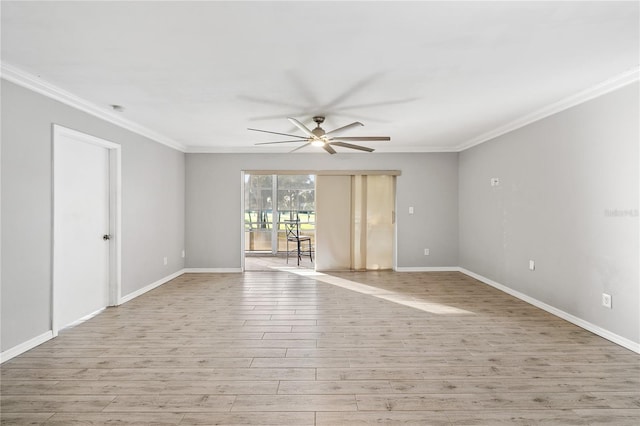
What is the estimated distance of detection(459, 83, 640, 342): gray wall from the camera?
2.92m

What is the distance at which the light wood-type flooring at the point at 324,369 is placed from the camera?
6.56ft

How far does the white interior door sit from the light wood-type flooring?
289 mm

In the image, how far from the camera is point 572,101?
3.44 meters

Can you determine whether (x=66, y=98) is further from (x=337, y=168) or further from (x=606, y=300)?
(x=606, y=300)

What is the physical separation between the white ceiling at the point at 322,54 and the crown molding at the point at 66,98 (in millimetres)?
58

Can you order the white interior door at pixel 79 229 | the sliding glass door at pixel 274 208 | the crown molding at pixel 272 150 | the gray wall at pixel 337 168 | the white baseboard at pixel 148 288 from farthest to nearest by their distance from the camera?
the sliding glass door at pixel 274 208, the gray wall at pixel 337 168, the crown molding at pixel 272 150, the white baseboard at pixel 148 288, the white interior door at pixel 79 229

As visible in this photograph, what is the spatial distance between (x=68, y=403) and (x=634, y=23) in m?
4.21

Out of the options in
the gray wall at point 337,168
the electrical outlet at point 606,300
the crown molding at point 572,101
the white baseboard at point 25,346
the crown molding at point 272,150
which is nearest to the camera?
the white baseboard at point 25,346

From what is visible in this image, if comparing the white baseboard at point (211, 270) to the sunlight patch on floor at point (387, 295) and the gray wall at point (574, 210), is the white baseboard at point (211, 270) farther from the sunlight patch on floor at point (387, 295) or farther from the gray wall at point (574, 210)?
the gray wall at point (574, 210)

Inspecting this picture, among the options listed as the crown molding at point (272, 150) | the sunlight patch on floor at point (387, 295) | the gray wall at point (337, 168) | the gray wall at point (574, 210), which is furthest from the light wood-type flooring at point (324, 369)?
the crown molding at point (272, 150)

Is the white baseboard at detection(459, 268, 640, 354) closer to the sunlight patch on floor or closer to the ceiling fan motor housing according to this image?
the sunlight patch on floor

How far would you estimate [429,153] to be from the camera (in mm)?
6301

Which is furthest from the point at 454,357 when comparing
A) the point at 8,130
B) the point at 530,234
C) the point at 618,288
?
the point at 8,130

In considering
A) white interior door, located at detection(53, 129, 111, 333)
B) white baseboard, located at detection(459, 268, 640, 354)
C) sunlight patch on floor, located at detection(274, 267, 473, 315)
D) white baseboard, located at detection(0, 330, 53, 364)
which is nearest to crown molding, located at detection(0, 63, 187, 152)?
white interior door, located at detection(53, 129, 111, 333)
